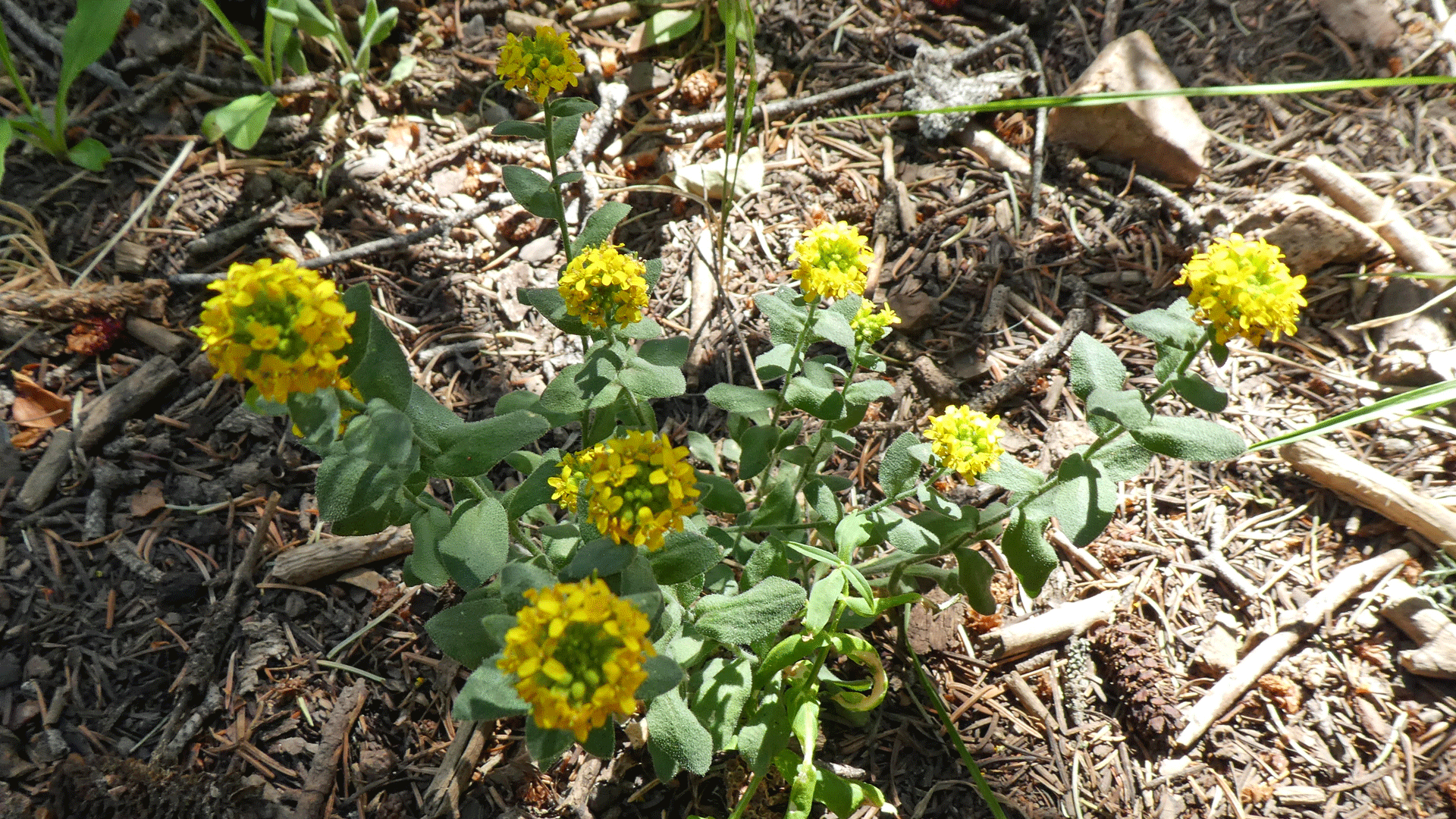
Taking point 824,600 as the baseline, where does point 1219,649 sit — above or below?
below

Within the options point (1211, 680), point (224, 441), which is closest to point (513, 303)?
point (224, 441)

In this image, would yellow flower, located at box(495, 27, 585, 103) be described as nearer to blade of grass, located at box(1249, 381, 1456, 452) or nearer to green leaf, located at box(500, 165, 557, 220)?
green leaf, located at box(500, 165, 557, 220)

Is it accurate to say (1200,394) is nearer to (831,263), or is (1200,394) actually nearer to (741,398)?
(831,263)

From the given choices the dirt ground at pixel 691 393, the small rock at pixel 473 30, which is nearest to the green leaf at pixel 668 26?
the dirt ground at pixel 691 393

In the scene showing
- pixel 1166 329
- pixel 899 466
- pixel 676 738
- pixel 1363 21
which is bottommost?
pixel 676 738

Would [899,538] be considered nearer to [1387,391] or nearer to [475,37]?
[1387,391]

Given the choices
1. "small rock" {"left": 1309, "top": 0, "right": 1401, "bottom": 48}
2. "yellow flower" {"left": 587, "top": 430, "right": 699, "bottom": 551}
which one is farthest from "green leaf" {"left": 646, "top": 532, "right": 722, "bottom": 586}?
"small rock" {"left": 1309, "top": 0, "right": 1401, "bottom": 48}

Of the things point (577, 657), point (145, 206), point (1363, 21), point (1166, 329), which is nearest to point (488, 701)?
point (577, 657)
